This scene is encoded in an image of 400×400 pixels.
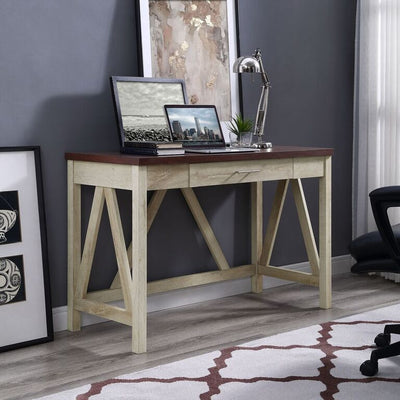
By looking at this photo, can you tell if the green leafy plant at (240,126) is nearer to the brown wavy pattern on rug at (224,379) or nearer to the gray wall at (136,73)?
the gray wall at (136,73)

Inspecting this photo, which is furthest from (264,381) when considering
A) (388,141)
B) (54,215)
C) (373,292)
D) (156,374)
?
(388,141)

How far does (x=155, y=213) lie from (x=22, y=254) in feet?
2.16

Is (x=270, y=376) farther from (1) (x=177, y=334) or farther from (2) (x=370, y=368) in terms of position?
(1) (x=177, y=334)

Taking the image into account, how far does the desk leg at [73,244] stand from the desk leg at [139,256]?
0.42 meters

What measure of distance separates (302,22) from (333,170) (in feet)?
2.71

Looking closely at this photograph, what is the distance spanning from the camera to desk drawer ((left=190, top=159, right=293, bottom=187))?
297 cm

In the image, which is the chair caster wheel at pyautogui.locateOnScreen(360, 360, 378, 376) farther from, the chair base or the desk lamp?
the desk lamp

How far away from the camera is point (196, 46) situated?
3.53 metres

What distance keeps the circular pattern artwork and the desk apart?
271 millimetres

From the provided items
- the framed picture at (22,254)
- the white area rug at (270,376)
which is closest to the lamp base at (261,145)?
the white area rug at (270,376)

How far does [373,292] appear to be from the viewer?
3850 millimetres

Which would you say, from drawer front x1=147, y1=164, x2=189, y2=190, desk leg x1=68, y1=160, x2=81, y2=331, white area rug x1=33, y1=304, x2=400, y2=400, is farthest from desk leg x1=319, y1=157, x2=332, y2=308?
desk leg x1=68, y1=160, x2=81, y2=331

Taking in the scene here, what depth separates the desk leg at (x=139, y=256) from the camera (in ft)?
9.10

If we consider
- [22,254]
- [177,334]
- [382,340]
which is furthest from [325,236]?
[22,254]
